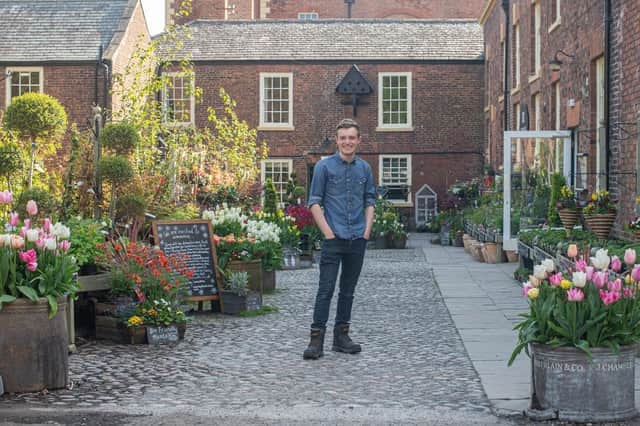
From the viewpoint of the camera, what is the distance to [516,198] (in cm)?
1728

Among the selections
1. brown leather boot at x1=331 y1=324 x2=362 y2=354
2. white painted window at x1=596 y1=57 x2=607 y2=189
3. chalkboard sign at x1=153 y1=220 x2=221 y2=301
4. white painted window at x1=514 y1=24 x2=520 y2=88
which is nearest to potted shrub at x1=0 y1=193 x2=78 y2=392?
brown leather boot at x1=331 y1=324 x2=362 y2=354

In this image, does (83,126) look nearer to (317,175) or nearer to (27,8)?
(27,8)

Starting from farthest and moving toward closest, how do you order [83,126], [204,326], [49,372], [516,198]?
[83,126] < [516,198] < [204,326] < [49,372]

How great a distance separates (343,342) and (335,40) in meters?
27.0

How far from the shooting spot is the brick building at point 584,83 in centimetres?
1295

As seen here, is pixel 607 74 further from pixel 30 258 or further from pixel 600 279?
pixel 30 258

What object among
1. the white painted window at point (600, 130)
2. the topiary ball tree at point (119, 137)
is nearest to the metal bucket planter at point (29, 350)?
the topiary ball tree at point (119, 137)

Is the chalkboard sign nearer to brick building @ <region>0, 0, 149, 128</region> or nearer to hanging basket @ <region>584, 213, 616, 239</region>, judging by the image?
hanging basket @ <region>584, 213, 616, 239</region>

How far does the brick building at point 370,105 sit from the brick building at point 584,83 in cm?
768

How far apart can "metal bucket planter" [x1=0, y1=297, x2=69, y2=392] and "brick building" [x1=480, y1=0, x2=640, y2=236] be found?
8.19 metres

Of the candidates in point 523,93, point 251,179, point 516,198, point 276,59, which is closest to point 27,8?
point 276,59

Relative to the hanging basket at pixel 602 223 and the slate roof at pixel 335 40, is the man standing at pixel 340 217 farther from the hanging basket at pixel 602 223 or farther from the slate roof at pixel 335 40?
the slate roof at pixel 335 40

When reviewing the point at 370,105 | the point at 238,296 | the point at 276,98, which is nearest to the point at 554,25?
the point at 238,296

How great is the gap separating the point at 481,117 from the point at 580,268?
2739cm
